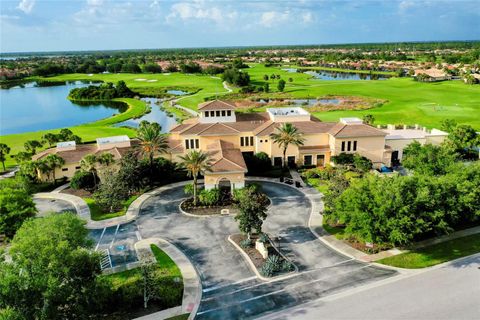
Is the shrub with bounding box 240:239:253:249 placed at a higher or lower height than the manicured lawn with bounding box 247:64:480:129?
lower

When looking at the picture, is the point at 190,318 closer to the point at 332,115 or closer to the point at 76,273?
the point at 76,273

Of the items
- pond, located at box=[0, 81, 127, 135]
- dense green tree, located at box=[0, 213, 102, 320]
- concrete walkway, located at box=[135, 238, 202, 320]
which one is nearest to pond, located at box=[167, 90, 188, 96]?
pond, located at box=[0, 81, 127, 135]

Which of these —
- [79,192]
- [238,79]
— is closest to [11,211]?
[79,192]

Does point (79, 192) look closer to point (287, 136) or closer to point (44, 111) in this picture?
point (287, 136)

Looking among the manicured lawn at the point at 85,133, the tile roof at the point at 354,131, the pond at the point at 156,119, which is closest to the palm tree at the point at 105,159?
the manicured lawn at the point at 85,133

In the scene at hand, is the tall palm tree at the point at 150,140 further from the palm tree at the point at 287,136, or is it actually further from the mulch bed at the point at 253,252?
the mulch bed at the point at 253,252

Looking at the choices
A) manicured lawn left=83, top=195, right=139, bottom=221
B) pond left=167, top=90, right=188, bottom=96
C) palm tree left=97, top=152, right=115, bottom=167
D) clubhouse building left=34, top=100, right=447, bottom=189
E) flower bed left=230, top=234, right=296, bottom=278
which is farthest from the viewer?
pond left=167, top=90, right=188, bottom=96

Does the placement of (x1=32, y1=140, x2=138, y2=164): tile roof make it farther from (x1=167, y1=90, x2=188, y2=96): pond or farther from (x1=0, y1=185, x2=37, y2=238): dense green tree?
(x1=167, y1=90, x2=188, y2=96): pond
